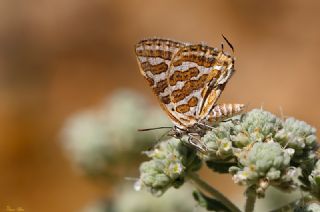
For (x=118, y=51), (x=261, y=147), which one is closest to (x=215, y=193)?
(x=261, y=147)

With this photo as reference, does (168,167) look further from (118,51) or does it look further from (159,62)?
(118,51)

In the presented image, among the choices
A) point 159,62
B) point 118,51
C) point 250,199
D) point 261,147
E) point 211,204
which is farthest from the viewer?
point 118,51

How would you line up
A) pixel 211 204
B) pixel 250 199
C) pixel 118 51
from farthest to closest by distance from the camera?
1. pixel 118 51
2. pixel 211 204
3. pixel 250 199

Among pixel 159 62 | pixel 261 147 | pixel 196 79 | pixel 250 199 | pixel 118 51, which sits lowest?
pixel 118 51

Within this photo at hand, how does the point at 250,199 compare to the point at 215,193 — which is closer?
the point at 250,199

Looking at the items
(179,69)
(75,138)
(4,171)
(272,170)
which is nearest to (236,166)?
(272,170)

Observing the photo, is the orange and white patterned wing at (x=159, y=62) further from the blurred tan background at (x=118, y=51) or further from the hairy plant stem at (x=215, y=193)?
the blurred tan background at (x=118, y=51)

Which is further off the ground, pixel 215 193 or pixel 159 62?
pixel 159 62

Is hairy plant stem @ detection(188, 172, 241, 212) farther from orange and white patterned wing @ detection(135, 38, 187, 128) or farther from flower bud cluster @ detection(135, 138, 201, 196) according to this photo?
orange and white patterned wing @ detection(135, 38, 187, 128)

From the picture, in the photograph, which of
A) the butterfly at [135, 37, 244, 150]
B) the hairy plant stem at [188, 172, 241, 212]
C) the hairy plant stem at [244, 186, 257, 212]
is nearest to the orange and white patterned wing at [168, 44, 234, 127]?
the butterfly at [135, 37, 244, 150]
